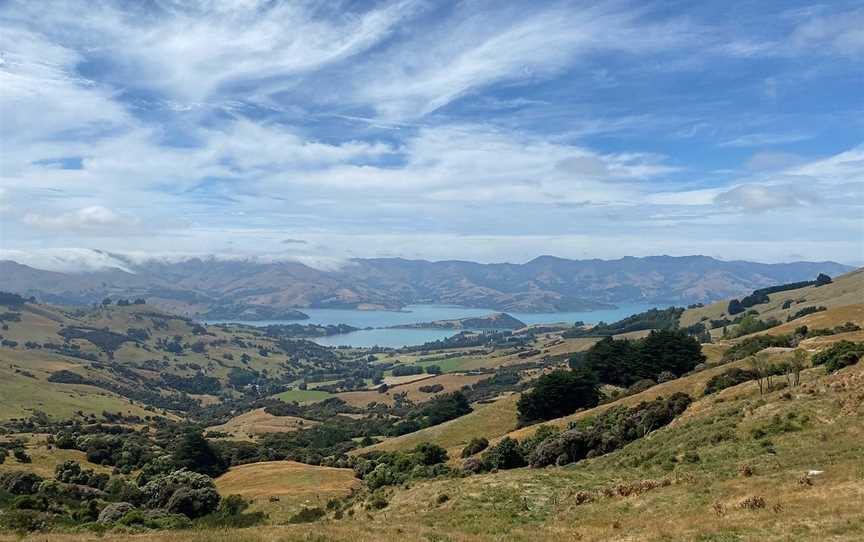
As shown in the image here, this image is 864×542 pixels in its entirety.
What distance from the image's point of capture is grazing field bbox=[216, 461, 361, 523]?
133 ft

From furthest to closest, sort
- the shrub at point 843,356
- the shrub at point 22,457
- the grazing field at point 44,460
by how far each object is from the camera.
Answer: the shrub at point 22,457
the grazing field at point 44,460
the shrub at point 843,356

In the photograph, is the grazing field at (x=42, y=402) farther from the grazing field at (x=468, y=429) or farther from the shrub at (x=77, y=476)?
the grazing field at (x=468, y=429)

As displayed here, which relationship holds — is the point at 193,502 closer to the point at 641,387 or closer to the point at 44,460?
the point at 44,460

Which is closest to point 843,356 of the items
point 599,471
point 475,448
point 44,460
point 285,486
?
point 599,471

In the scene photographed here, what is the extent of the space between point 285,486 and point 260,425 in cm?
11296

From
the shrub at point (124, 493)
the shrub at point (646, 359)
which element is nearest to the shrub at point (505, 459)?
the shrub at point (124, 493)

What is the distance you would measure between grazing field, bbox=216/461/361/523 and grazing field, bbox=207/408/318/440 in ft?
240

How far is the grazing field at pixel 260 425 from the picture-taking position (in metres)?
144

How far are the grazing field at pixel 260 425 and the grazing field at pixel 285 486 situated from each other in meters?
73.2

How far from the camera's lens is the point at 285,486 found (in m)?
49.5

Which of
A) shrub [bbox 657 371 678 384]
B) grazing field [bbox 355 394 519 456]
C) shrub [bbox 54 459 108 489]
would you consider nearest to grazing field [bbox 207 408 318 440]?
grazing field [bbox 355 394 519 456]

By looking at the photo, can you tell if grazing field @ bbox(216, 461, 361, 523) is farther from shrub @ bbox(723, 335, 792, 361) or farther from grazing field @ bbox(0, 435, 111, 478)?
shrub @ bbox(723, 335, 792, 361)

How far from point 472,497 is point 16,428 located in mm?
138651

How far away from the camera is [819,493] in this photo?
19234mm
